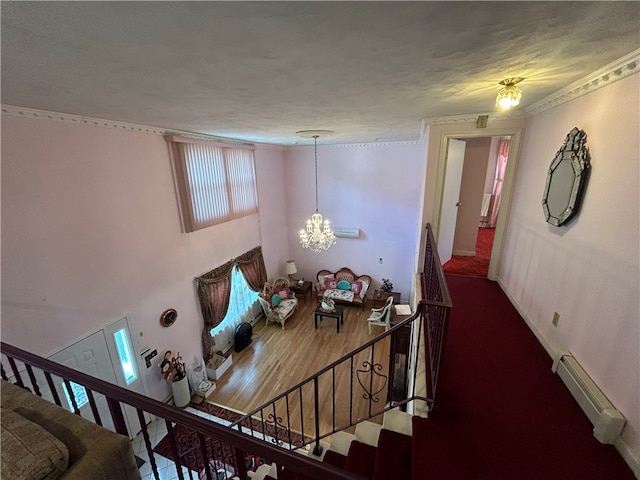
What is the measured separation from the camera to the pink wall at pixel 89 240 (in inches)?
108

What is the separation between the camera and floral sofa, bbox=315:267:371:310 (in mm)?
7484

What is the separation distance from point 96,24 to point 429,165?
3527 mm

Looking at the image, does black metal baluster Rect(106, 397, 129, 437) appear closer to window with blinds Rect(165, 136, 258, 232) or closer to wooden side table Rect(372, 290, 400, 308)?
window with blinds Rect(165, 136, 258, 232)

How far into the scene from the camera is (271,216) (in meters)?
7.44

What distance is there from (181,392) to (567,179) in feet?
19.8

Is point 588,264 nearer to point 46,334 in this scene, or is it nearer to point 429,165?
point 429,165

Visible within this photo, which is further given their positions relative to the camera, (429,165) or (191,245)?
(191,245)

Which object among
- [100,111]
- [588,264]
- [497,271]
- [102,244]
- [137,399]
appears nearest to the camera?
[137,399]

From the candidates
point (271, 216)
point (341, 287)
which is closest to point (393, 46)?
point (271, 216)

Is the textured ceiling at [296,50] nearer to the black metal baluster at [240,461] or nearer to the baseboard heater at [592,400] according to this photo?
the black metal baluster at [240,461]

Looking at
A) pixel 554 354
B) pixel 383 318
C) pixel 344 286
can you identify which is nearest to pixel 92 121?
pixel 554 354

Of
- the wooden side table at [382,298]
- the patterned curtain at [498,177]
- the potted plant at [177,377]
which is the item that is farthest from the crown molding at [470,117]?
the potted plant at [177,377]

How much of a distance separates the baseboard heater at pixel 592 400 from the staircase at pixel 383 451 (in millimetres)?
1091

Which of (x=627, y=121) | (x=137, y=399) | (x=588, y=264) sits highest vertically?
(x=627, y=121)
